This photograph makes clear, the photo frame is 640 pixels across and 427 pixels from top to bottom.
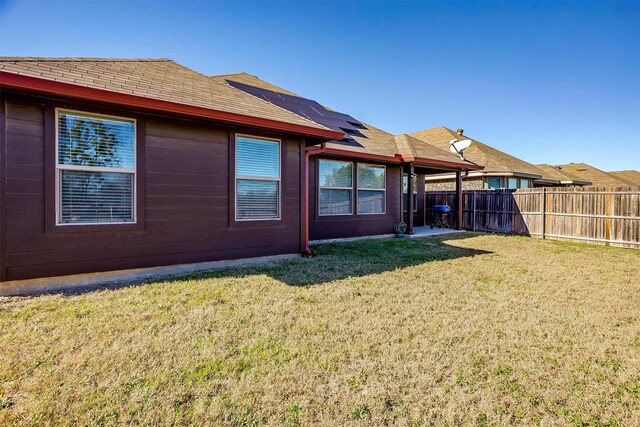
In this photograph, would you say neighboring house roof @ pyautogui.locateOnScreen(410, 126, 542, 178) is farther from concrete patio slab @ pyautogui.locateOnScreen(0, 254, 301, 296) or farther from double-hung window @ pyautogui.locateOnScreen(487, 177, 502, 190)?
concrete patio slab @ pyautogui.locateOnScreen(0, 254, 301, 296)

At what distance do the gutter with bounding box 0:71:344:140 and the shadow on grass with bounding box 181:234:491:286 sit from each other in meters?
2.42

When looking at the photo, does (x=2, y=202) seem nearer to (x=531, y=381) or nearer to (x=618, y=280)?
(x=531, y=381)

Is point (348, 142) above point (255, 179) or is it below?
above

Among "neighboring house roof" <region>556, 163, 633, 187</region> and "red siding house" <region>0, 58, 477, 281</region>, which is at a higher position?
"neighboring house roof" <region>556, 163, 633, 187</region>

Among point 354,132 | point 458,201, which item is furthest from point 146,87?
point 458,201

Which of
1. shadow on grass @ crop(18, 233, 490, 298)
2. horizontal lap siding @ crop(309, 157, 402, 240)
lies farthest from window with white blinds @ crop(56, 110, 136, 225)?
horizontal lap siding @ crop(309, 157, 402, 240)

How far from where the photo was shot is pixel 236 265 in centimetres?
515

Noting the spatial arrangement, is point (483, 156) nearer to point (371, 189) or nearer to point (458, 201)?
point (458, 201)

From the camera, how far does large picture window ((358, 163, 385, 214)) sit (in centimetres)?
877

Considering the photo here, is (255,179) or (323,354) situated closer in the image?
(323,354)

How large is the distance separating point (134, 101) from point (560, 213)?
11.7m

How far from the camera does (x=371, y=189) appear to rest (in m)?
8.98

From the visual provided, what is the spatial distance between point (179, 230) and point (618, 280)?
704cm

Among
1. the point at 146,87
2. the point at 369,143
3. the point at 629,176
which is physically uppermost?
the point at 629,176
